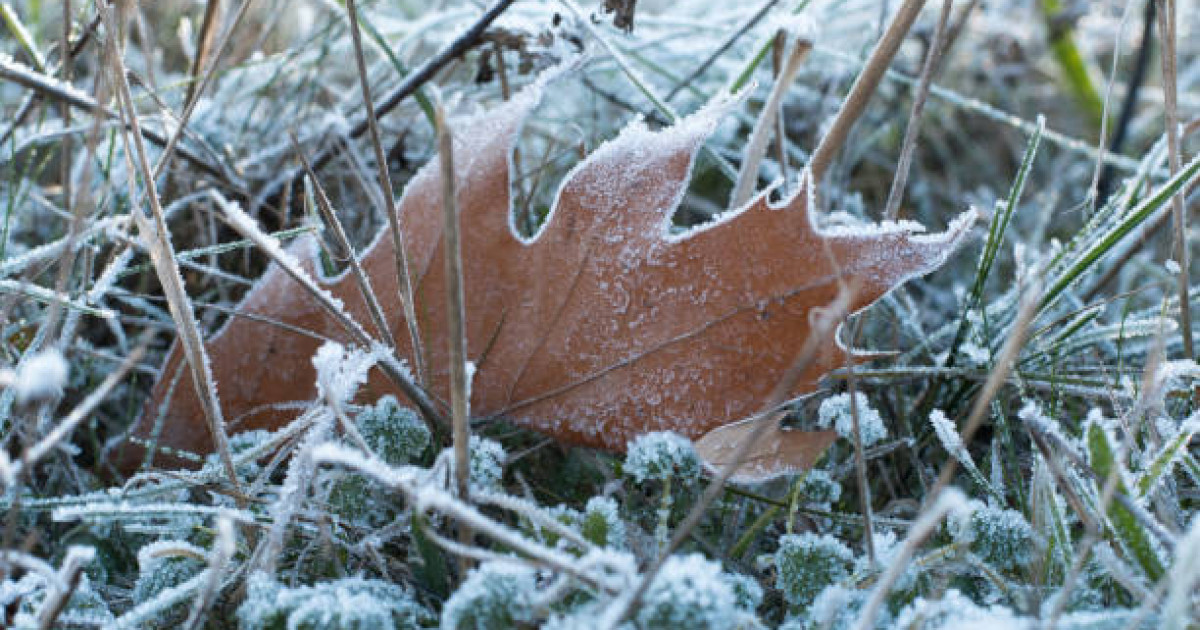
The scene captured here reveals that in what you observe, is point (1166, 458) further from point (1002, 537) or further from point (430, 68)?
point (430, 68)

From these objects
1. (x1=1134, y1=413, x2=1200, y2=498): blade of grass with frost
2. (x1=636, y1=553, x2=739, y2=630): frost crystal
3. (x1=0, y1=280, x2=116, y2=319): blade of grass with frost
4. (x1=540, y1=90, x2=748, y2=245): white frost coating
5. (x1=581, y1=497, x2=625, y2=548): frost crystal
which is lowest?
(x1=581, y1=497, x2=625, y2=548): frost crystal

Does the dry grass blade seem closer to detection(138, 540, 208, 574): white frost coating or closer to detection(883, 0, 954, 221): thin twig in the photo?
detection(883, 0, 954, 221): thin twig

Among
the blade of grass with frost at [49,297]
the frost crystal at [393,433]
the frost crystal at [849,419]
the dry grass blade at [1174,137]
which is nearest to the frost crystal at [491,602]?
the frost crystal at [393,433]

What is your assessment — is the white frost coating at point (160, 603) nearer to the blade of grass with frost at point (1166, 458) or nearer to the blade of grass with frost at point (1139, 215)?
the blade of grass with frost at point (1166, 458)

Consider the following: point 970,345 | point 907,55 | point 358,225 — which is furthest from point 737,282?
point 907,55

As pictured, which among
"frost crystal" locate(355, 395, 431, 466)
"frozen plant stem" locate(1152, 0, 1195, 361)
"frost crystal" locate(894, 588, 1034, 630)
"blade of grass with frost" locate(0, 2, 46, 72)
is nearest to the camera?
"frost crystal" locate(894, 588, 1034, 630)

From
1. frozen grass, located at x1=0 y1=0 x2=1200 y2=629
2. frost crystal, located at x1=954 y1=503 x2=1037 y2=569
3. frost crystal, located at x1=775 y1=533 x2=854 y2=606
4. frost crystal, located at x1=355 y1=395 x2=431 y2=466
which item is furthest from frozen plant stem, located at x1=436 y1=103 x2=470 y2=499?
frost crystal, located at x1=954 y1=503 x2=1037 y2=569

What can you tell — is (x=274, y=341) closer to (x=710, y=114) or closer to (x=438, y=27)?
(x=710, y=114)
